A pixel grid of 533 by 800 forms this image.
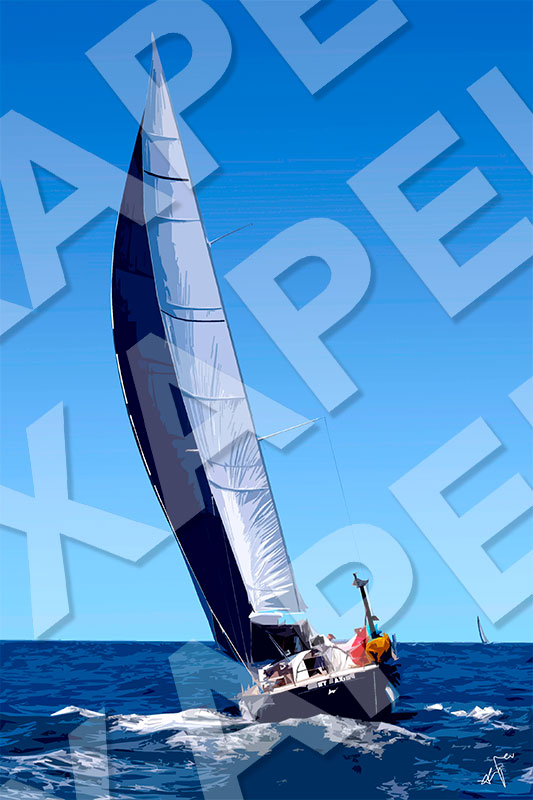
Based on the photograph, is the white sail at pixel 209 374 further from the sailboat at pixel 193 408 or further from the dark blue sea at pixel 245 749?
the dark blue sea at pixel 245 749

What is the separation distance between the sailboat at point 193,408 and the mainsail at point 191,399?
3cm

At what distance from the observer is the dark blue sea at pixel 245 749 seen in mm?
15484

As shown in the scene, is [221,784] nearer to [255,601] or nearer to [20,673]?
[255,601]

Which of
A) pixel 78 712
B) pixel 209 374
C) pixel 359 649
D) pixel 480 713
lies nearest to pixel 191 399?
pixel 209 374

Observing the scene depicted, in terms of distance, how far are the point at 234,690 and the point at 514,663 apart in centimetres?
2065

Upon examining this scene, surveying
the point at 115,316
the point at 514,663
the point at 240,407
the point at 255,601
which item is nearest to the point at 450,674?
the point at 514,663

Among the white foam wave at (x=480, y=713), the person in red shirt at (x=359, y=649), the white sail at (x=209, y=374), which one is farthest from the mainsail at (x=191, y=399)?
the white foam wave at (x=480, y=713)

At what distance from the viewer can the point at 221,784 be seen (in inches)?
619

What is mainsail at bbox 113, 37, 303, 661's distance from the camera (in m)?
21.9

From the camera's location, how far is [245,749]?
59.7 ft

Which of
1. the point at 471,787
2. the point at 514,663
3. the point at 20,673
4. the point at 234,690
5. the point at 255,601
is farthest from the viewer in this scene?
the point at 514,663
